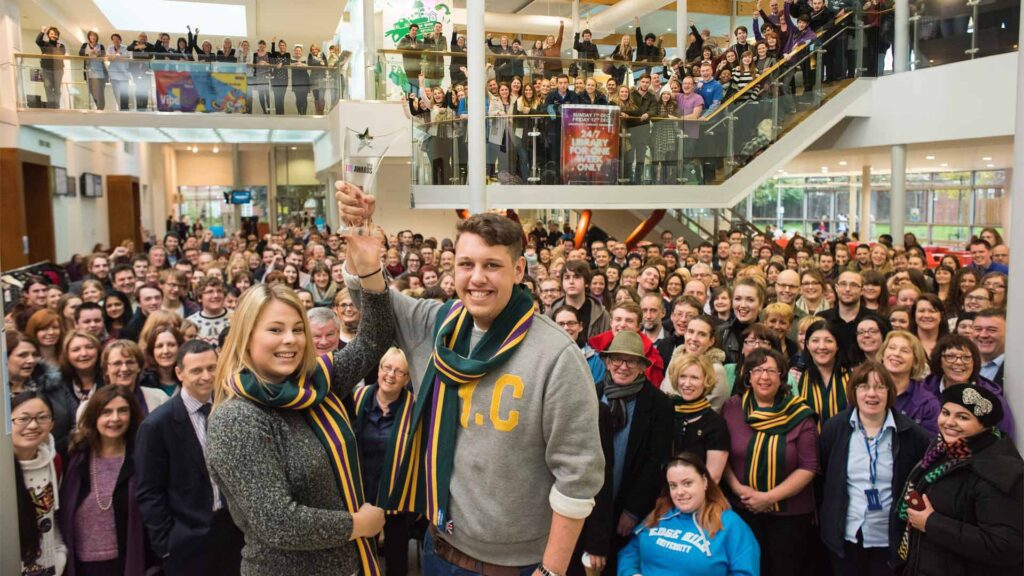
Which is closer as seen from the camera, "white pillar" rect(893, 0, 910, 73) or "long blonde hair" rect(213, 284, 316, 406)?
"long blonde hair" rect(213, 284, 316, 406)

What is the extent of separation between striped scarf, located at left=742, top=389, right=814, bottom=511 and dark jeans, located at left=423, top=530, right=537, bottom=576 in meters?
1.95

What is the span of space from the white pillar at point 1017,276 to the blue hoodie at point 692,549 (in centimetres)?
114

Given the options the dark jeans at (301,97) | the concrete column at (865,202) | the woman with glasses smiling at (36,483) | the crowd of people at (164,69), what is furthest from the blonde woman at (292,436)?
the concrete column at (865,202)

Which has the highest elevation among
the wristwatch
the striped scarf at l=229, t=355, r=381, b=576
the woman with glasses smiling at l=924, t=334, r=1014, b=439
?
the striped scarf at l=229, t=355, r=381, b=576

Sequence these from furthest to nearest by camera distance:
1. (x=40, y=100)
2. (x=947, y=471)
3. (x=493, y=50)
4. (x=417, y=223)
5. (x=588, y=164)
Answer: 1. (x=417, y=223)
2. (x=493, y=50)
3. (x=40, y=100)
4. (x=588, y=164)
5. (x=947, y=471)

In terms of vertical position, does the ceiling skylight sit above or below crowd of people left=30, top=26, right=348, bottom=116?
above

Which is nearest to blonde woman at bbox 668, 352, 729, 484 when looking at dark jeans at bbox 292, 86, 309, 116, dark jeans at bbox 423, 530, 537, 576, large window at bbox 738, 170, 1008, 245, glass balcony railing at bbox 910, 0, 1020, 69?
dark jeans at bbox 423, 530, 537, 576

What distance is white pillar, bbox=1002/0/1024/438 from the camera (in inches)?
117

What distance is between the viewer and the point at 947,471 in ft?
10.1

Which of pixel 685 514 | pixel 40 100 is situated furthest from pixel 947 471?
pixel 40 100

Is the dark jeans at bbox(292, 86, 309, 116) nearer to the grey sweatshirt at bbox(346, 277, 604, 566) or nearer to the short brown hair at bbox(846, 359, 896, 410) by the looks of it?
the short brown hair at bbox(846, 359, 896, 410)

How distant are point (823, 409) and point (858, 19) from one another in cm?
1085

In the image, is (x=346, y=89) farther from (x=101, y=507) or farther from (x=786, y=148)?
(x=101, y=507)

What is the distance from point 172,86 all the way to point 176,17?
27.7 feet
